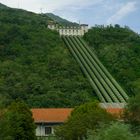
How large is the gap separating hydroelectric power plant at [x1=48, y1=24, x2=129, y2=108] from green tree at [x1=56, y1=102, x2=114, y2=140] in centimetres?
2345

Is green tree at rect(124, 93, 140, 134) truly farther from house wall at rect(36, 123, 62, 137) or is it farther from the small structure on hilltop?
the small structure on hilltop

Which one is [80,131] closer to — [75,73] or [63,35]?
[75,73]

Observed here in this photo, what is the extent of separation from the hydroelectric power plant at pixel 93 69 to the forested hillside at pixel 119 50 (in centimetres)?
99

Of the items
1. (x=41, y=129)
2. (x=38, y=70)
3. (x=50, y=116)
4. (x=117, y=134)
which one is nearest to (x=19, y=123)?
(x=41, y=129)

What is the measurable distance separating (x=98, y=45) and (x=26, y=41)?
1313 centimetres

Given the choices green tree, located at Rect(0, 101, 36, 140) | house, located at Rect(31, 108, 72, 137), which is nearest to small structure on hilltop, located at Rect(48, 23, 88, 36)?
house, located at Rect(31, 108, 72, 137)

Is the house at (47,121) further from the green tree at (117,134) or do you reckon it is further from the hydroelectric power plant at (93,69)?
the green tree at (117,134)

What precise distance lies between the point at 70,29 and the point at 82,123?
246 feet

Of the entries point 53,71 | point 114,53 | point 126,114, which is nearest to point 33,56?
point 53,71

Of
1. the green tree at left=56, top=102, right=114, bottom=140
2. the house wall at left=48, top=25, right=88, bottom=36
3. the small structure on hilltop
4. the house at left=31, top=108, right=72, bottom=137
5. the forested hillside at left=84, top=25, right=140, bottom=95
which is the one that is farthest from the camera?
the small structure on hilltop

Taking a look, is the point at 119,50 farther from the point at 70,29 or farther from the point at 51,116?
the point at 51,116

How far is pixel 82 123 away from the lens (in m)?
46.9

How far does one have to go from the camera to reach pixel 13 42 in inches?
3816

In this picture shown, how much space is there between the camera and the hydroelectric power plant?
80188 mm
